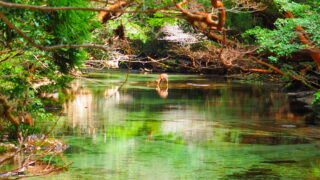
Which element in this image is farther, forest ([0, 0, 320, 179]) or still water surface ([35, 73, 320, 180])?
still water surface ([35, 73, 320, 180])

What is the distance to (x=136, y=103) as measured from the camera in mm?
19578

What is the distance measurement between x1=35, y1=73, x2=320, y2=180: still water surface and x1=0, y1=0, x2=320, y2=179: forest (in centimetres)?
3

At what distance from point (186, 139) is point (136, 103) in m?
7.21

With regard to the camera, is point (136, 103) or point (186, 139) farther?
point (136, 103)

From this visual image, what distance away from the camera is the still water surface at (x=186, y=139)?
9164 mm

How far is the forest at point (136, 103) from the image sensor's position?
5.49m

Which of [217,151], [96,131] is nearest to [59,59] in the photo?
[217,151]

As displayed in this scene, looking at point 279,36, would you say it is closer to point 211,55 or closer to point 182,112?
point 182,112

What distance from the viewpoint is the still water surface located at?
9.16 metres

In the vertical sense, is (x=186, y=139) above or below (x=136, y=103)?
below

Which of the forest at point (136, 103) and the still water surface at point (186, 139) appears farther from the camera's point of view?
the still water surface at point (186, 139)

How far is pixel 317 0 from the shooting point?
1362 cm

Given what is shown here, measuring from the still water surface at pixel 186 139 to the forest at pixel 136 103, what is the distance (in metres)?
0.03

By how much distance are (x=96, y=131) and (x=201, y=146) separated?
9.29 feet
